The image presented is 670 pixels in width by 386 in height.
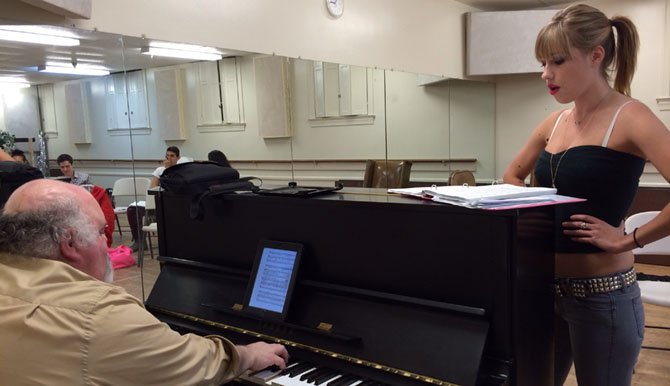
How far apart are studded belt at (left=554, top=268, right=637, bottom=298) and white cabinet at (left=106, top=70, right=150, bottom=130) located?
260cm

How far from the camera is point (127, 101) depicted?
3125mm

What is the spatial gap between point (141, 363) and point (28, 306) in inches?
9.5

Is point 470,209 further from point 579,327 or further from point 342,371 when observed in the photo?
point 342,371

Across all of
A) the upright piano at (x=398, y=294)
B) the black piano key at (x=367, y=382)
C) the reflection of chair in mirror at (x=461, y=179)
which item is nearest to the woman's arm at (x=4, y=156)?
the upright piano at (x=398, y=294)

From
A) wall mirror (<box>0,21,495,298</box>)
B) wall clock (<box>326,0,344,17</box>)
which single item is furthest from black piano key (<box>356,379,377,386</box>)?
wall clock (<box>326,0,344,17</box>)

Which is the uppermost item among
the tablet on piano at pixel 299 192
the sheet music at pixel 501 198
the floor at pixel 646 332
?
the sheet music at pixel 501 198

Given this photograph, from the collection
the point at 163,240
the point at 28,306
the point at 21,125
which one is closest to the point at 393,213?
the point at 28,306

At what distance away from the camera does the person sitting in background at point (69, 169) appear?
3029 millimetres

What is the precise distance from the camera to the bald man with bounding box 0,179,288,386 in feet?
3.23

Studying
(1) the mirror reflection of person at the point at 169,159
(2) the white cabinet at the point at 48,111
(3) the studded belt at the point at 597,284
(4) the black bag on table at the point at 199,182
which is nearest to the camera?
(3) the studded belt at the point at 597,284

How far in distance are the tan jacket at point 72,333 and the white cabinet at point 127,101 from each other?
216 centimetres

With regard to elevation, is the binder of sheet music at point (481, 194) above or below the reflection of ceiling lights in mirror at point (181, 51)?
below

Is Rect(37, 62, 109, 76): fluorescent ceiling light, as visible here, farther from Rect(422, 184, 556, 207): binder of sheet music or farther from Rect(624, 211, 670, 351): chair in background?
Rect(624, 211, 670, 351): chair in background

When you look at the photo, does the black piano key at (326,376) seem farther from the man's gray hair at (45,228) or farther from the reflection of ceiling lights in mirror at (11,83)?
the reflection of ceiling lights in mirror at (11,83)
